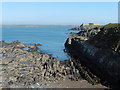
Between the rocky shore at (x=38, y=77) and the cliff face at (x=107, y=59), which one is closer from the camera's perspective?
the rocky shore at (x=38, y=77)

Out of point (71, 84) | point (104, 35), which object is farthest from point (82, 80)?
point (104, 35)

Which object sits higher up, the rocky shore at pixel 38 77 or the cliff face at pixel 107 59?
the cliff face at pixel 107 59

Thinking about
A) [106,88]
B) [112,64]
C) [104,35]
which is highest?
[104,35]

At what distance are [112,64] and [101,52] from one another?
870 cm

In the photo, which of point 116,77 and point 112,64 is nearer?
point 116,77

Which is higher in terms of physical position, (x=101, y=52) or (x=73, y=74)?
(x=101, y=52)

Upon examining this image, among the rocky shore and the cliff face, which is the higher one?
the cliff face

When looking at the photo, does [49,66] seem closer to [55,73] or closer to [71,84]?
[55,73]

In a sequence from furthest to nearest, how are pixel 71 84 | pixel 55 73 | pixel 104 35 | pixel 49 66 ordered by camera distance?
1. pixel 104 35
2. pixel 49 66
3. pixel 55 73
4. pixel 71 84

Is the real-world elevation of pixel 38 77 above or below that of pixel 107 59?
below

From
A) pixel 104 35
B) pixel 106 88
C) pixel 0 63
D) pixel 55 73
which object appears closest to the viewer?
pixel 106 88

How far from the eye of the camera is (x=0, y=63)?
146 feet

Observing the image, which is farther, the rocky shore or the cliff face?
the cliff face

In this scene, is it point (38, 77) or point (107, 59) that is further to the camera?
point (107, 59)
